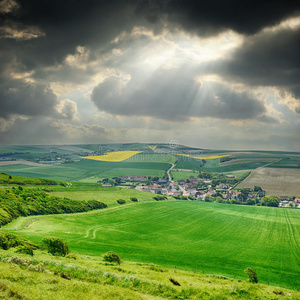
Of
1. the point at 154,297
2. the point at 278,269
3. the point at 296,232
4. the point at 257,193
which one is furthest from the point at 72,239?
the point at 257,193

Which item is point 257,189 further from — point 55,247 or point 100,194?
point 55,247

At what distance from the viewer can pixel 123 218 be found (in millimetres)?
91312

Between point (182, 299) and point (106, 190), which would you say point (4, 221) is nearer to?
point (182, 299)

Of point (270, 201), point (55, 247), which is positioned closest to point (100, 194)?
point (55, 247)

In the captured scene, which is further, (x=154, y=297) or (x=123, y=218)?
(x=123, y=218)

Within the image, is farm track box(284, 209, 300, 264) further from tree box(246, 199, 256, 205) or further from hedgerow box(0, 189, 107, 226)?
hedgerow box(0, 189, 107, 226)

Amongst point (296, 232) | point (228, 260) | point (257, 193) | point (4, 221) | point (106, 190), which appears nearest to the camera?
point (228, 260)

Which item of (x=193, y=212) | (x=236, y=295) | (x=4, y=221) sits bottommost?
(x=193, y=212)

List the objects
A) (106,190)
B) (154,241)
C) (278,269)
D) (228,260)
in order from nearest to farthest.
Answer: (278,269)
(228,260)
(154,241)
(106,190)

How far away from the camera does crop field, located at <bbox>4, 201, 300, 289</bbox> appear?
4869 cm

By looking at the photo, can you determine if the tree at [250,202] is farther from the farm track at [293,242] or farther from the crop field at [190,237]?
the farm track at [293,242]

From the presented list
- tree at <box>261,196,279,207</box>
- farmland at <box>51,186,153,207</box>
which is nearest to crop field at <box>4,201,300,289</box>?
farmland at <box>51,186,153,207</box>

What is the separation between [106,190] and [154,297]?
4818 inches

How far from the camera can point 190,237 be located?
244 ft
